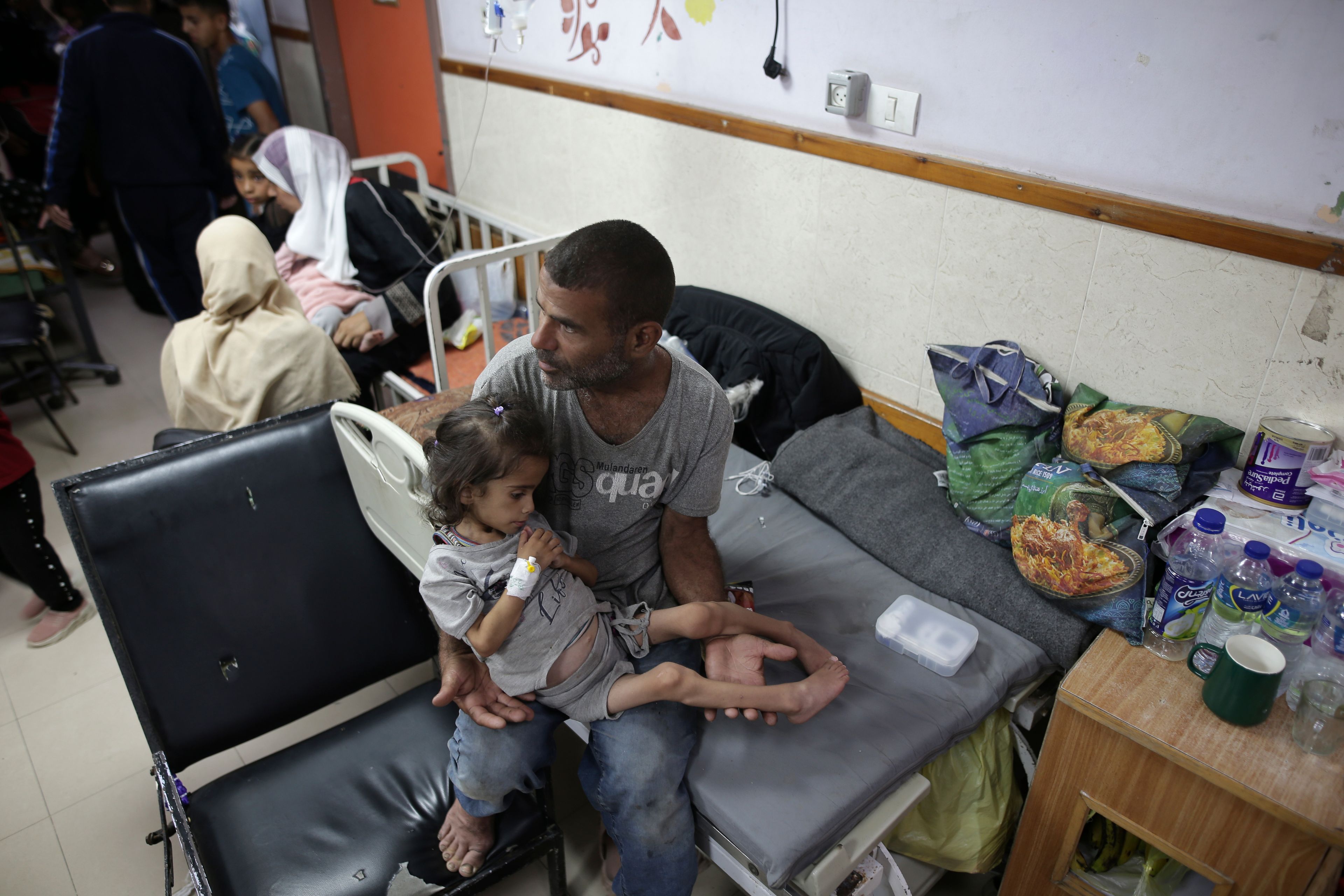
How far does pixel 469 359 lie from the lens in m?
3.12

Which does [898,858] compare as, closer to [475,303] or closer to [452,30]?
[475,303]

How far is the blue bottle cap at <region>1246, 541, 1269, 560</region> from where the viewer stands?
1403 mm

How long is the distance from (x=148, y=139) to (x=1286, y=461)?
14.0 feet

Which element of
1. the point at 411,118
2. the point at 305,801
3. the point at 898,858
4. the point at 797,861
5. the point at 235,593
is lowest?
the point at 898,858

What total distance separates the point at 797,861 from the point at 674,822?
8.8 inches

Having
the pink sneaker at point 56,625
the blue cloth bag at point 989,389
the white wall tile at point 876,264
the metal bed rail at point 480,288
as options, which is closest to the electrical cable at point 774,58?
the white wall tile at point 876,264

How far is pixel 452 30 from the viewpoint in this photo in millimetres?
3438

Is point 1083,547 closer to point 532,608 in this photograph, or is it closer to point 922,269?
point 922,269

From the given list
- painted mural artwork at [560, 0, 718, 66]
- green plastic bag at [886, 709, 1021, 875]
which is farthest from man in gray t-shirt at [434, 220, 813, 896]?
painted mural artwork at [560, 0, 718, 66]

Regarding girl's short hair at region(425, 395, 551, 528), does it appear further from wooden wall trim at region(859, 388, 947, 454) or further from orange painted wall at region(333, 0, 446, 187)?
orange painted wall at region(333, 0, 446, 187)

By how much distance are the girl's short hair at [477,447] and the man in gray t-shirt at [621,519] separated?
9 centimetres

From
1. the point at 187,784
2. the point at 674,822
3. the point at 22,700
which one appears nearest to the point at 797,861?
the point at 674,822

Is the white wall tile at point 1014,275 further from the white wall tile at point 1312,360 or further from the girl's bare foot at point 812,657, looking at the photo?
the girl's bare foot at point 812,657

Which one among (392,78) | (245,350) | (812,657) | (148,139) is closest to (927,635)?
(812,657)
